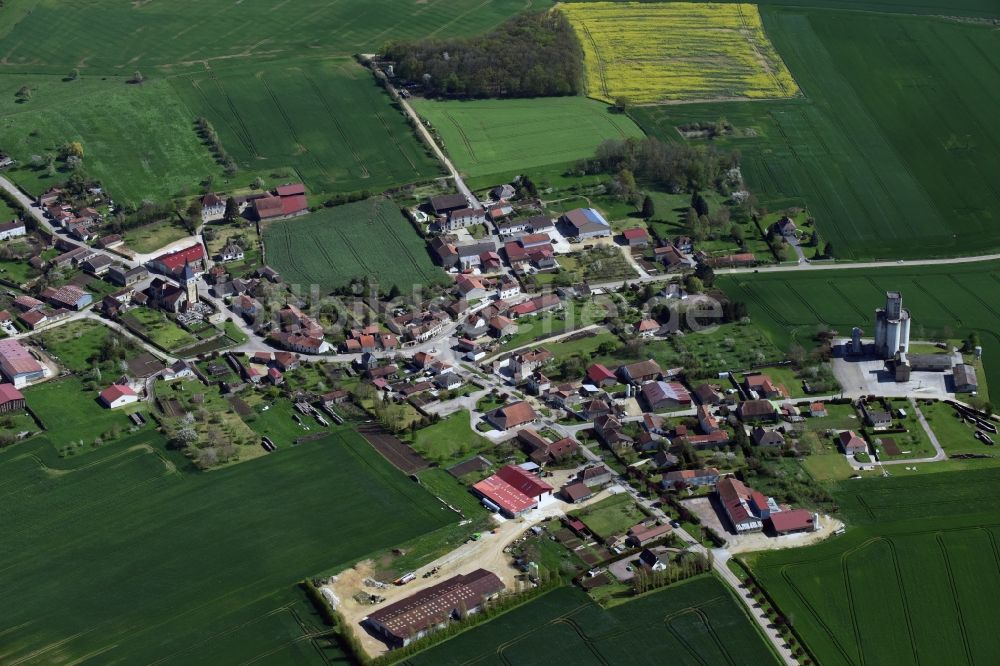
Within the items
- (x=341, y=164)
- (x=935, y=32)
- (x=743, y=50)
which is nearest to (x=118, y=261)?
(x=341, y=164)

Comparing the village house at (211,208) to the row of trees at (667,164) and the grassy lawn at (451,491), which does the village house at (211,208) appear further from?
the grassy lawn at (451,491)

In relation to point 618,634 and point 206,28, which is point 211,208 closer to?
point 206,28

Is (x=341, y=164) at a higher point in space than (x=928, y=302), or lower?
higher

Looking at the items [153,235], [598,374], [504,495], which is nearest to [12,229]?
[153,235]

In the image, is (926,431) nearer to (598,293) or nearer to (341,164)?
(598,293)

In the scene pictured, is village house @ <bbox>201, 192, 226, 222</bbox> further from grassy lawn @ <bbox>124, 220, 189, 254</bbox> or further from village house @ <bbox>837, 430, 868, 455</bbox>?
village house @ <bbox>837, 430, 868, 455</bbox>

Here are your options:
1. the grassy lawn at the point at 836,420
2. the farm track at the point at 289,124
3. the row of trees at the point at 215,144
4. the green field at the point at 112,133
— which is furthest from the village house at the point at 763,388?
the green field at the point at 112,133
